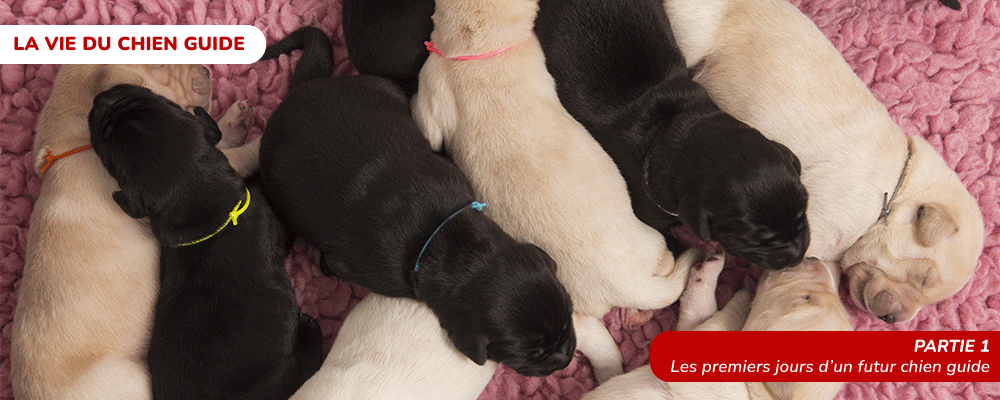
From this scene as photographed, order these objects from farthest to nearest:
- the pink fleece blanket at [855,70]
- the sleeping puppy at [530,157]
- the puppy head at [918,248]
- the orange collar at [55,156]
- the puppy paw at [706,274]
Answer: the pink fleece blanket at [855,70], the puppy paw at [706,274], the puppy head at [918,248], the orange collar at [55,156], the sleeping puppy at [530,157]

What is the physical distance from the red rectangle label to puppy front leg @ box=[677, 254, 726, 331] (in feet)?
0.47

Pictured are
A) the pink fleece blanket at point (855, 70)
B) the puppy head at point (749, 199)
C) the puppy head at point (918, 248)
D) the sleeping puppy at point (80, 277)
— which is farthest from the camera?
the pink fleece blanket at point (855, 70)

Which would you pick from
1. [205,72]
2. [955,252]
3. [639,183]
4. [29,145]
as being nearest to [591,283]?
[639,183]

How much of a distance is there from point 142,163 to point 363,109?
3.06 feet

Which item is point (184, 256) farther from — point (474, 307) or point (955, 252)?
point (955, 252)

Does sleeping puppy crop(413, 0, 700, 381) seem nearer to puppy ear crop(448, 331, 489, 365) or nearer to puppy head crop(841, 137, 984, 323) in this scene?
puppy ear crop(448, 331, 489, 365)

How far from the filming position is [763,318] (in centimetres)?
306

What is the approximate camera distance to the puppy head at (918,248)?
3152mm

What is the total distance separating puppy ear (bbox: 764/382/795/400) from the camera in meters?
2.85

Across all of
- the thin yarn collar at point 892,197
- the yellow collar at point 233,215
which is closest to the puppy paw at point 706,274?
the thin yarn collar at point 892,197

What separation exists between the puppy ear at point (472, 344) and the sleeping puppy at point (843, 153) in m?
1.62

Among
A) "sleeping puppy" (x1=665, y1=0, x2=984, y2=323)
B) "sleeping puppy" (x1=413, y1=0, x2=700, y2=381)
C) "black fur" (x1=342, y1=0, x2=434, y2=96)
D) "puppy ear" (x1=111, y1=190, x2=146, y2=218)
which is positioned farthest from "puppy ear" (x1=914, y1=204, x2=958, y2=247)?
"puppy ear" (x1=111, y1=190, x2=146, y2=218)

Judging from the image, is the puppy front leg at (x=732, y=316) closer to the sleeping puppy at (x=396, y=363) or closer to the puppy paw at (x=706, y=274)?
the puppy paw at (x=706, y=274)

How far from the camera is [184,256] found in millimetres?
2861
